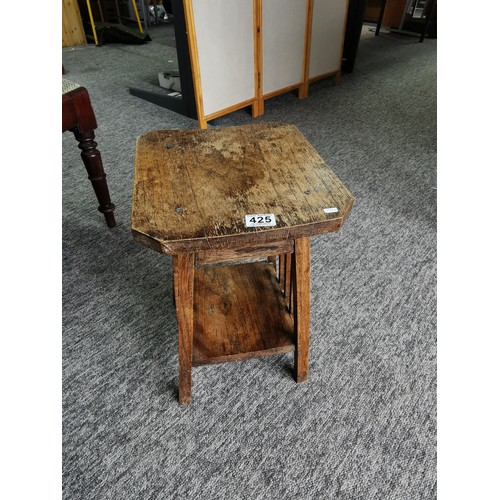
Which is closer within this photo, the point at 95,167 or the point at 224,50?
the point at 95,167

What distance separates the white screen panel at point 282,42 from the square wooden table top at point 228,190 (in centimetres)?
159

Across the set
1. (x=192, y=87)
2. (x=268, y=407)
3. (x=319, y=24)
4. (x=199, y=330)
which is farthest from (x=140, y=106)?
(x=268, y=407)

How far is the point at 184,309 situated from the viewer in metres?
0.78

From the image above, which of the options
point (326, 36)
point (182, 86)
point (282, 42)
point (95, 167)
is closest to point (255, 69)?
point (282, 42)

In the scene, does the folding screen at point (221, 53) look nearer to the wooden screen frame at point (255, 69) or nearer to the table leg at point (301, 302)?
the wooden screen frame at point (255, 69)

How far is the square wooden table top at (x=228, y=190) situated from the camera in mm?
667

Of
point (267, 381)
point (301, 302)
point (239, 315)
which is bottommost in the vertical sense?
point (267, 381)

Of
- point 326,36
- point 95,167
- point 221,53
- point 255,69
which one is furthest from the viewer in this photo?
point 326,36

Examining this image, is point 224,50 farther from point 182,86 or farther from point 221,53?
point 182,86

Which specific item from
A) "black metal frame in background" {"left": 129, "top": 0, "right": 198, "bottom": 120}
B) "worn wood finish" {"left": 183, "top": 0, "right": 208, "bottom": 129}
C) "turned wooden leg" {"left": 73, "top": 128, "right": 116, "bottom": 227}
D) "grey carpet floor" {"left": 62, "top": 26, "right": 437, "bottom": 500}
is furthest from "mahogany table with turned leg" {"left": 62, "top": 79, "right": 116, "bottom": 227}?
"black metal frame in background" {"left": 129, "top": 0, "right": 198, "bottom": 120}

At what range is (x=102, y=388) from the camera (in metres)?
0.98

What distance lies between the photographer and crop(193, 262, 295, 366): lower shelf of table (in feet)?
2.99

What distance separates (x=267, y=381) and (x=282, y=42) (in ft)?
7.09

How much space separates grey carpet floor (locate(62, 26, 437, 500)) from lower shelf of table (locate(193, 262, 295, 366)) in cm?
14
